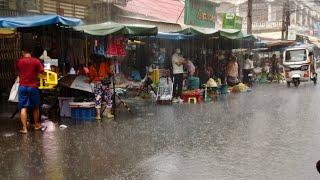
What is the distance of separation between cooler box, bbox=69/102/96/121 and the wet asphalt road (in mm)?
647

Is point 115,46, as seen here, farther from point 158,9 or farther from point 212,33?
point 158,9

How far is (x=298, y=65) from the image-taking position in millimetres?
23234

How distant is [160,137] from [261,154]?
2.25m

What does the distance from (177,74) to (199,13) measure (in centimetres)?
744

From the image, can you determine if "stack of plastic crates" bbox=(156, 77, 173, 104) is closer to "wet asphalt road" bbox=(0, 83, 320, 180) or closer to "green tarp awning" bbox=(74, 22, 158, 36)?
"wet asphalt road" bbox=(0, 83, 320, 180)

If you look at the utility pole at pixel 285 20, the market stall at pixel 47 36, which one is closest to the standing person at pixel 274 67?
the utility pole at pixel 285 20

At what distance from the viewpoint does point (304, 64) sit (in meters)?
23.2

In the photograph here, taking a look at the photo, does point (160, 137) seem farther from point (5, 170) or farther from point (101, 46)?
point (101, 46)

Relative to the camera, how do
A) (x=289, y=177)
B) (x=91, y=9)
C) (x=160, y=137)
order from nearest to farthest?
(x=289, y=177)
(x=160, y=137)
(x=91, y=9)

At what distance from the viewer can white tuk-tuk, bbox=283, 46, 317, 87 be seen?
23.1 metres

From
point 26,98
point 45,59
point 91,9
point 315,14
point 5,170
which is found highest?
point 315,14

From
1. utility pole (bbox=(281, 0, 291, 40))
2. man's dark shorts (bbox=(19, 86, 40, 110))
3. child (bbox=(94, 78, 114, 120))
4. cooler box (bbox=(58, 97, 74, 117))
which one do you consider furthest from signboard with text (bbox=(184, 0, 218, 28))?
utility pole (bbox=(281, 0, 291, 40))

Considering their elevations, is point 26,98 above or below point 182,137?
above

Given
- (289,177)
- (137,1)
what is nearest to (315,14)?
(137,1)
